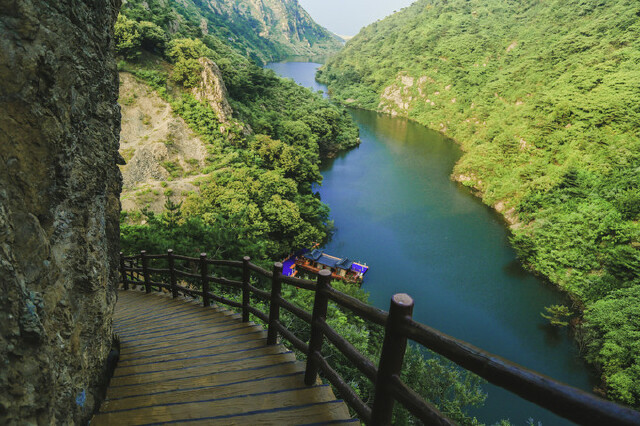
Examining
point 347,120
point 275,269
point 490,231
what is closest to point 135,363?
point 275,269

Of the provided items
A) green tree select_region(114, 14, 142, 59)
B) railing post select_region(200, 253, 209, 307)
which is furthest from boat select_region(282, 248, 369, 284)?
green tree select_region(114, 14, 142, 59)

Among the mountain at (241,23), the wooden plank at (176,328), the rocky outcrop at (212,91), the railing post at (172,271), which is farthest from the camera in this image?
the mountain at (241,23)

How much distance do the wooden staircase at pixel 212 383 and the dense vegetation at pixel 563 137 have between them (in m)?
16.6

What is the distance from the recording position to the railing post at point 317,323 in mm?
2523

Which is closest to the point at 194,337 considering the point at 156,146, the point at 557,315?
the point at 557,315

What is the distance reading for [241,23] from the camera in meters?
136

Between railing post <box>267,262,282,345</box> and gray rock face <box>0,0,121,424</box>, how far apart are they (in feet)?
5.53

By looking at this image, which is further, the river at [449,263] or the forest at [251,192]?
the river at [449,263]

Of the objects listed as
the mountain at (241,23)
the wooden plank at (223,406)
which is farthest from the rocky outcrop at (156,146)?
the wooden plank at (223,406)

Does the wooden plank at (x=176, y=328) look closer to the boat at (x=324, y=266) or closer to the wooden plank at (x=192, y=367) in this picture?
the wooden plank at (x=192, y=367)

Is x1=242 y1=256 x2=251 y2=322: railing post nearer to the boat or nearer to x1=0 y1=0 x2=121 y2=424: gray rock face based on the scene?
x1=0 y1=0 x2=121 y2=424: gray rock face

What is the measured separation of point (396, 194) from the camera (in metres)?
32.7

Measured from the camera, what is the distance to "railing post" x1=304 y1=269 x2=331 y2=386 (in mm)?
2523

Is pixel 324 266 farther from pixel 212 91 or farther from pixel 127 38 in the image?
pixel 127 38
